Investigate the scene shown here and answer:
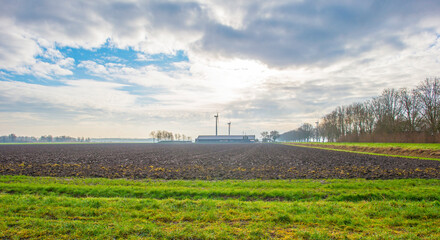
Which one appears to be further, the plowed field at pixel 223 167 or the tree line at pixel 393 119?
the tree line at pixel 393 119

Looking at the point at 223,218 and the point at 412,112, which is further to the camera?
the point at 412,112

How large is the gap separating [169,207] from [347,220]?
5953 millimetres

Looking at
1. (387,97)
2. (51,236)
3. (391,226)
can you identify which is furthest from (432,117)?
(51,236)

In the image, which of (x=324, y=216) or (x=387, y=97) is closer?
(x=324, y=216)

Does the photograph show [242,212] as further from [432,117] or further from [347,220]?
[432,117]

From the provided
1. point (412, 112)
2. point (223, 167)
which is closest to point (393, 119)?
point (412, 112)

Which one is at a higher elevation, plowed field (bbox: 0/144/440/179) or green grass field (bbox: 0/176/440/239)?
green grass field (bbox: 0/176/440/239)

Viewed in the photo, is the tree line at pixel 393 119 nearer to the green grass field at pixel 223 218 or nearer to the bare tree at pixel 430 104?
the bare tree at pixel 430 104

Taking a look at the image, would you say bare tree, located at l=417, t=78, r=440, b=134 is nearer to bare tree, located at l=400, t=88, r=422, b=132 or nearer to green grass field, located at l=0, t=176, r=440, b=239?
bare tree, located at l=400, t=88, r=422, b=132

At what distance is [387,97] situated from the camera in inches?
3278

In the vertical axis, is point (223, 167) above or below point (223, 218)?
below

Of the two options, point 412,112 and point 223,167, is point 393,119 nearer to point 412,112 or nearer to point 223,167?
point 412,112

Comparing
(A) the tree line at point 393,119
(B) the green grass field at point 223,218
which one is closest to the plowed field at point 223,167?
(B) the green grass field at point 223,218

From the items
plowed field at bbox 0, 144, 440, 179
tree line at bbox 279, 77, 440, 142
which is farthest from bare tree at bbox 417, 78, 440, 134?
plowed field at bbox 0, 144, 440, 179
